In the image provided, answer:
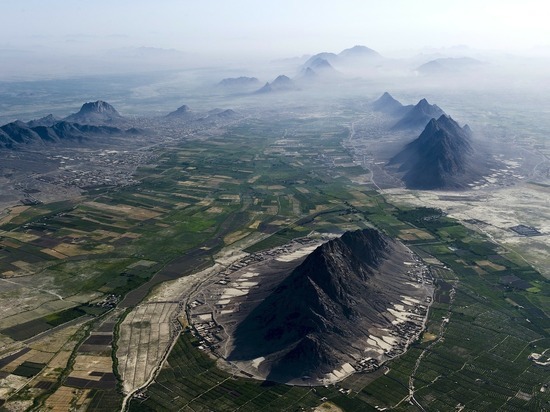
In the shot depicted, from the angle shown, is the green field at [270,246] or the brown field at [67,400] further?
the green field at [270,246]

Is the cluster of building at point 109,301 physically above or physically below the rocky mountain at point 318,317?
below

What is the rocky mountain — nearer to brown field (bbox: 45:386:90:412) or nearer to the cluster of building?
brown field (bbox: 45:386:90:412)

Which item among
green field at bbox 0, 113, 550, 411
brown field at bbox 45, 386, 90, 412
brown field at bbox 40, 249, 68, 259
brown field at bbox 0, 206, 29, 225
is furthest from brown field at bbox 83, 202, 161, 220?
brown field at bbox 45, 386, 90, 412

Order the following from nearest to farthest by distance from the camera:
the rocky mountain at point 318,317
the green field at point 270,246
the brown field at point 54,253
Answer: the green field at point 270,246 → the rocky mountain at point 318,317 → the brown field at point 54,253

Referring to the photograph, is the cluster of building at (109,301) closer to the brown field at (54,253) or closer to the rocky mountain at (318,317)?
the rocky mountain at (318,317)

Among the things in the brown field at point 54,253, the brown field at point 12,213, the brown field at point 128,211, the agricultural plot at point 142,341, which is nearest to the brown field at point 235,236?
the brown field at point 128,211

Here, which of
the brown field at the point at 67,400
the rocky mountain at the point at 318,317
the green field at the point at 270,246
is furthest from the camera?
the rocky mountain at the point at 318,317

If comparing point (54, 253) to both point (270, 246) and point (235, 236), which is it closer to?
point (235, 236)

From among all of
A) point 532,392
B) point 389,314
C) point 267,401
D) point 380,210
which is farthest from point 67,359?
point 380,210

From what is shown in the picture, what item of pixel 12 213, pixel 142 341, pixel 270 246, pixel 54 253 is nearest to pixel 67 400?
pixel 142 341
